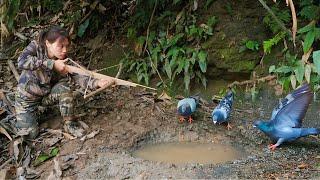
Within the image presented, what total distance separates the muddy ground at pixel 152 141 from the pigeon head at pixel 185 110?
14 centimetres

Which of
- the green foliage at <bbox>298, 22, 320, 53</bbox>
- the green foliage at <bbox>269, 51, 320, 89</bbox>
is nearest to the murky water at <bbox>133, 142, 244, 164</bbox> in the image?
the green foliage at <bbox>269, 51, 320, 89</bbox>

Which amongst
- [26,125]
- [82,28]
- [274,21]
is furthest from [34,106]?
[274,21]

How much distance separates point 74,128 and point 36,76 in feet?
2.19

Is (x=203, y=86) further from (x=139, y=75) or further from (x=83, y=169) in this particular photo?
(x=83, y=169)

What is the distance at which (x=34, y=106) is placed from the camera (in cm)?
534

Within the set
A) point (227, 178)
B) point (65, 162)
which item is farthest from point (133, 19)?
point (227, 178)

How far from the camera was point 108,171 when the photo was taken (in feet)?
14.7

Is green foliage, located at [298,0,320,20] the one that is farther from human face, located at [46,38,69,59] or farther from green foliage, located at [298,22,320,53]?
human face, located at [46,38,69,59]

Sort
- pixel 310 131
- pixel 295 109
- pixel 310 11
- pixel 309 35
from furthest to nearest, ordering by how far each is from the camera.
Answer: pixel 310 11
pixel 309 35
pixel 295 109
pixel 310 131

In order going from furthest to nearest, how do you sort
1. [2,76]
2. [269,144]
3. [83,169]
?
[2,76] → [269,144] → [83,169]

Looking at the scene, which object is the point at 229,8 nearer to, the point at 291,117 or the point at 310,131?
the point at 291,117

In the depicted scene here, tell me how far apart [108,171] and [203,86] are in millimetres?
2350

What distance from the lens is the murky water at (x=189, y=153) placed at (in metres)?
4.73

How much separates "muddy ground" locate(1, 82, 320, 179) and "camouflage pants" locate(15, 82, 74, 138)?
157 millimetres
